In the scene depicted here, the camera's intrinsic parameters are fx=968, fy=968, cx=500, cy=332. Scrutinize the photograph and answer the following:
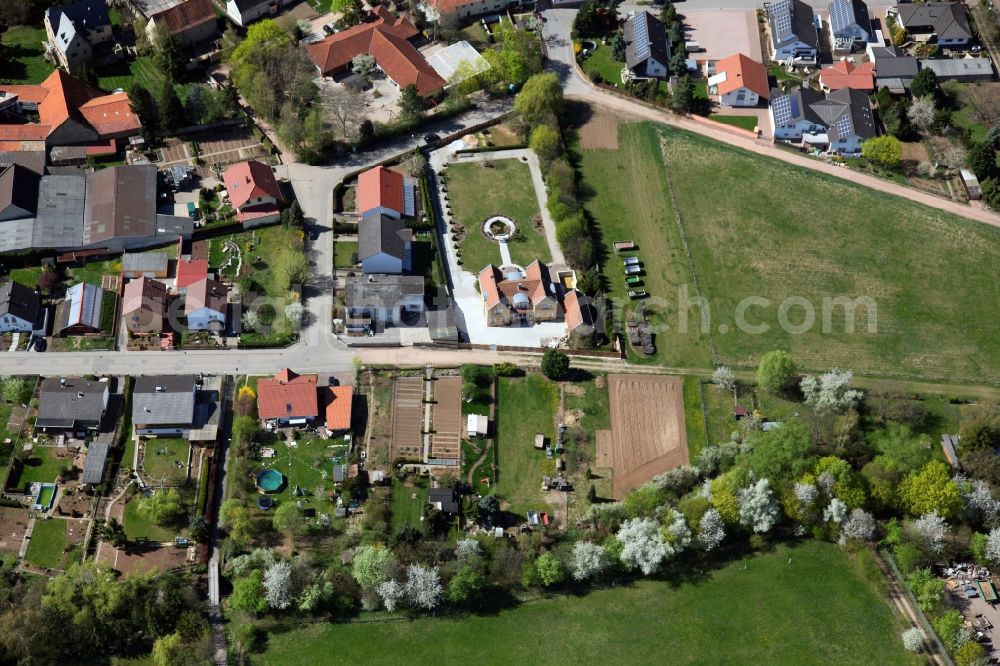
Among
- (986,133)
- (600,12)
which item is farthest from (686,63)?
(986,133)

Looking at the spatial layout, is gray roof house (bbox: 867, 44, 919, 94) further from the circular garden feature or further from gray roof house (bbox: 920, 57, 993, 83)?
the circular garden feature

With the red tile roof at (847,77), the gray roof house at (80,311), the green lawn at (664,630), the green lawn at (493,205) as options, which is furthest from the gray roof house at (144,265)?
the red tile roof at (847,77)

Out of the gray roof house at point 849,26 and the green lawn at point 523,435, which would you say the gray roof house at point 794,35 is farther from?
the green lawn at point 523,435

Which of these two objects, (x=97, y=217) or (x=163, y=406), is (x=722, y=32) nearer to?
(x=97, y=217)

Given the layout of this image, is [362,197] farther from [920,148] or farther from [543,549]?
[920,148]

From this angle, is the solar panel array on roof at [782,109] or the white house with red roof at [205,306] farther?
the solar panel array on roof at [782,109]

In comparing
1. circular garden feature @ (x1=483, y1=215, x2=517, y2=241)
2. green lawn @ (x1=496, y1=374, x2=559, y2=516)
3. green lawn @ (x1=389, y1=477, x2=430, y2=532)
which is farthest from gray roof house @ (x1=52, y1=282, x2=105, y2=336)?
green lawn @ (x1=496, y1=374, x2=559, y2=516)

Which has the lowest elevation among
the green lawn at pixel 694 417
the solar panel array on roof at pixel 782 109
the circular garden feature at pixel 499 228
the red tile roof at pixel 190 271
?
the green lawn at pixel 694 417

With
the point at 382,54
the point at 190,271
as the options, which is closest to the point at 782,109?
the point at 382,54
